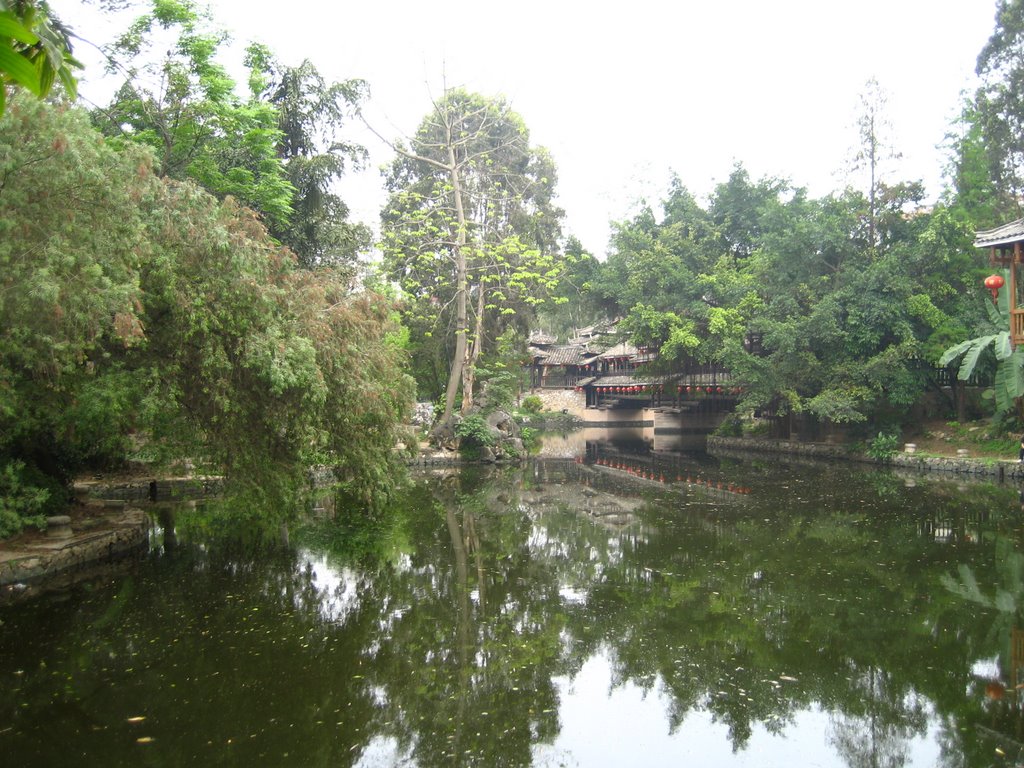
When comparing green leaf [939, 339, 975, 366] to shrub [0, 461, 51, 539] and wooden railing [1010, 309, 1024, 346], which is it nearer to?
wooden railing [1010, 309, 1024, 346]

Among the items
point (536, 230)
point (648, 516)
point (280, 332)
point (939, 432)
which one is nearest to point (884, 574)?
point (648, 516)

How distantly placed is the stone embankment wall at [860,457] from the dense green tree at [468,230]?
355 inches

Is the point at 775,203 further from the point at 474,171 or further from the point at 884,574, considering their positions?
the point at 884,574

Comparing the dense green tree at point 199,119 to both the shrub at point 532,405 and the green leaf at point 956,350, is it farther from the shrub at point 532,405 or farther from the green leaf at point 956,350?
the shrub at point 532,405

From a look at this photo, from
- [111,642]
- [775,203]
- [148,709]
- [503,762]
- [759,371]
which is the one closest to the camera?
[503,762]

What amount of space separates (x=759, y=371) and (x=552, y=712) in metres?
19.7

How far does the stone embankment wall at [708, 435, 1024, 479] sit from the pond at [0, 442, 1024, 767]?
6.11 metres

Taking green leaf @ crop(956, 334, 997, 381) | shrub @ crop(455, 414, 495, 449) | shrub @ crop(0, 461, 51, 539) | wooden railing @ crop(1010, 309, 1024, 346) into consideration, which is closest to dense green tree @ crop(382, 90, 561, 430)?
shrub @ crop(455, 414, 495, 449)

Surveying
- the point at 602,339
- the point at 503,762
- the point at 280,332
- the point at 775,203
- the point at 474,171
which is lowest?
the point at 503,762

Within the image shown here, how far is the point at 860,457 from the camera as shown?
2175cm

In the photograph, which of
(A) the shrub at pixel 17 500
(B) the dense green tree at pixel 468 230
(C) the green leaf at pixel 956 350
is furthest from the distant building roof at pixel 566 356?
(A) the shrub at pixel 17 500

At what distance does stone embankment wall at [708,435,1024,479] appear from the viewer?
57.4 ft

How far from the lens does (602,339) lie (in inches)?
1218

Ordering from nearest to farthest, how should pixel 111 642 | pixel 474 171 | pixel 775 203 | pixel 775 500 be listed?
pixel 111 642 → pixel 775 500 → pixel 775 203 → pixel 474 171
